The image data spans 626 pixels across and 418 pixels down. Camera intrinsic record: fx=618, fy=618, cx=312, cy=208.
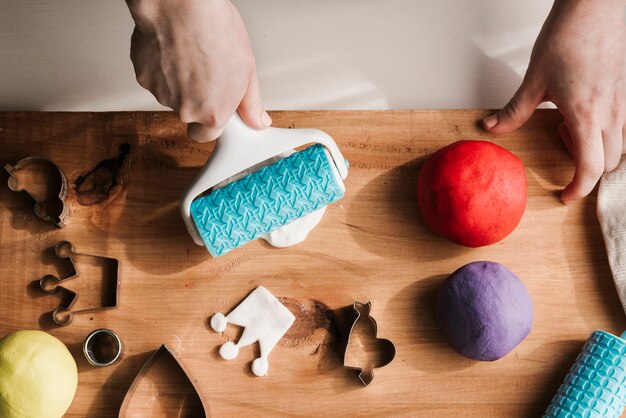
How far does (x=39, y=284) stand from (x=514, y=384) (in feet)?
2.37

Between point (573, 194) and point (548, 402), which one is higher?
point (573, 194)

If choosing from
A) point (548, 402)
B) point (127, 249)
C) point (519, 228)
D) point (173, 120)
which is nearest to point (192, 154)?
point (173, 120)

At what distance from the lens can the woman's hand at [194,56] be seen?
68 cm

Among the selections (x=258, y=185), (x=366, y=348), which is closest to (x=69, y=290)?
(x=258, y=185)

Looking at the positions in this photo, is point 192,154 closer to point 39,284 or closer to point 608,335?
point 39,284

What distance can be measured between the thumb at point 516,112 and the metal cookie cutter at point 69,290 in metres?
0.60

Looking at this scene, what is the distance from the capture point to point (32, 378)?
2.65ft

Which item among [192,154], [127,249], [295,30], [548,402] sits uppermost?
[295,30]

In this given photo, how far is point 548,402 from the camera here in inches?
36.1

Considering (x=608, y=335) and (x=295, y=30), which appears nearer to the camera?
(x=608, y=335)

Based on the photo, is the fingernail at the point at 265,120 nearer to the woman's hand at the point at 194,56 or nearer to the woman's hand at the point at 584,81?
the woman's hand at the point at 194,56

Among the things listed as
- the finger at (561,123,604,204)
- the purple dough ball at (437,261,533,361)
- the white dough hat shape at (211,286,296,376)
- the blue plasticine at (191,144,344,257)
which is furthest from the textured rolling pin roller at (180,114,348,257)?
the finger at (561,123,604,204)

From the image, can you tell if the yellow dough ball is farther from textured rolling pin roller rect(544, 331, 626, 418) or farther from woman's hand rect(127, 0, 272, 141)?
textured rolling pin roller rect(544, 331, 626, 418)

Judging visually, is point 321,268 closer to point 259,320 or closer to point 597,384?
point 259,320
